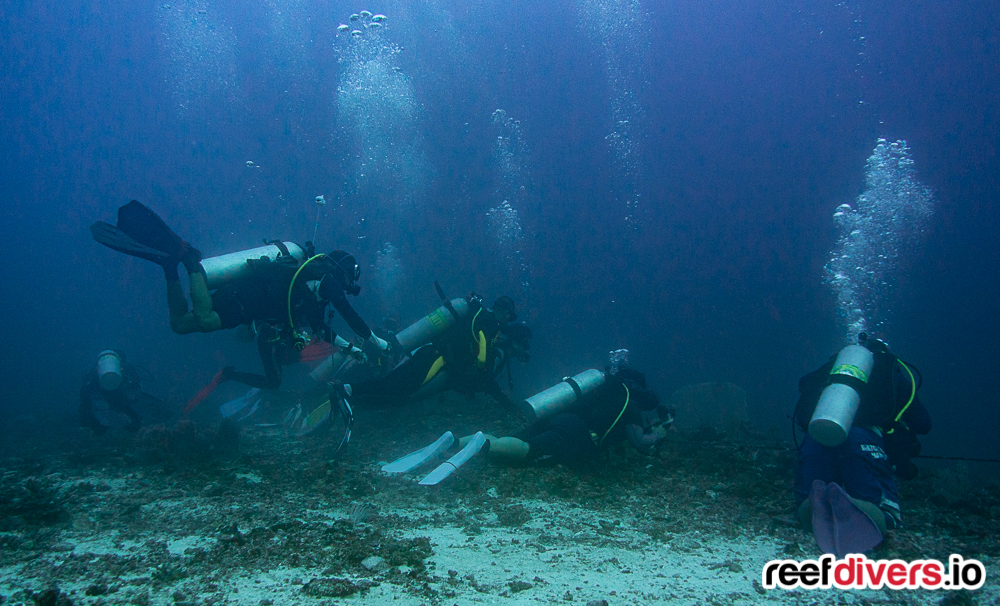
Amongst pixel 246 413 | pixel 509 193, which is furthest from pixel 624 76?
pixel 246 413

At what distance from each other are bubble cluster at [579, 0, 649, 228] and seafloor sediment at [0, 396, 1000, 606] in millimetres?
29909

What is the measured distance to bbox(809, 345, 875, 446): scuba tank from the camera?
10.5 ft

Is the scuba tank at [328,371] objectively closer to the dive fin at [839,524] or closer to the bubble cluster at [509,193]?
the dive fin at [839,524]

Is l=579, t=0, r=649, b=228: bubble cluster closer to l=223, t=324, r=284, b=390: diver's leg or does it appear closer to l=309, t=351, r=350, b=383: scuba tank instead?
l=309, t=351, r=350, b=383: scuba tank

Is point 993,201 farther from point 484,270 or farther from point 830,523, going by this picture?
point 830,523

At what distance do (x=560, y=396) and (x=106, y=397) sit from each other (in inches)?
286

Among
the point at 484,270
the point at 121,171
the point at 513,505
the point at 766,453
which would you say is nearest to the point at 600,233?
the point at 484,270

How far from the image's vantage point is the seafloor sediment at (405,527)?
Result: 84.8 inches

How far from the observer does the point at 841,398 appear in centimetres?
335

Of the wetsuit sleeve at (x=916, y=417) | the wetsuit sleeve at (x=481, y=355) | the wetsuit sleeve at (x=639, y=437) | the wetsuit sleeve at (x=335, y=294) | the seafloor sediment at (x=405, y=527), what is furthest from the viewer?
the wetsuit sleeve at (x=481, y=355)

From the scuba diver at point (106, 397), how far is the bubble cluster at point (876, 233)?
706 inches

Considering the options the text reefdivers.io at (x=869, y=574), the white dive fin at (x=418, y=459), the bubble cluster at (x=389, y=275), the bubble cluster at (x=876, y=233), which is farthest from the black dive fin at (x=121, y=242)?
the bubble cluster at (x=389, y=275)

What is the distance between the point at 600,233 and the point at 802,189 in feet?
47.6

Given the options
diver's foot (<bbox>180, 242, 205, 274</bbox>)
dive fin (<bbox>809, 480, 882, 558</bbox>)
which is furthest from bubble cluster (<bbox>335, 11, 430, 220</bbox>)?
dive fin (<bbox>809, 480, 882, 558</bbox>)
